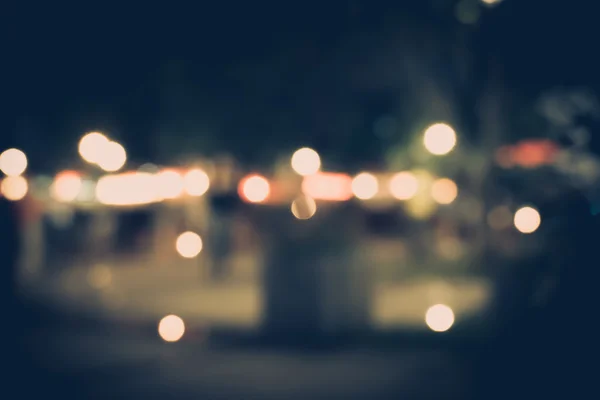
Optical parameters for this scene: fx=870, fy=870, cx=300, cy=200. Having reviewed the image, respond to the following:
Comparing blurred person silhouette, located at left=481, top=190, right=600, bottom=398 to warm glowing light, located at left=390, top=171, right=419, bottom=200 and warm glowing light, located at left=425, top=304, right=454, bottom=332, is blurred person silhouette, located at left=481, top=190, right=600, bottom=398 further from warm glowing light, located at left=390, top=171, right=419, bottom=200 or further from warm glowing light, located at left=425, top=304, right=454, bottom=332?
warm glowing light, located at left=390, top=171, right=419, bottom=200

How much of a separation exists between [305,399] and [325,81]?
13.2 m

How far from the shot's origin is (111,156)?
20062 millimetres

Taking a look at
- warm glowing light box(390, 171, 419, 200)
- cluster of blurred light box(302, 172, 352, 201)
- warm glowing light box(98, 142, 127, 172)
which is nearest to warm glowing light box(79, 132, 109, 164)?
warm glowing light box(98, 142, 127, 172)

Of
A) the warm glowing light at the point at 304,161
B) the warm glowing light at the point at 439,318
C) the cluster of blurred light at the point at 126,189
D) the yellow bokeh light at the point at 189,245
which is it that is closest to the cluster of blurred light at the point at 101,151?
the cluster of blurred light at the point at 126,189

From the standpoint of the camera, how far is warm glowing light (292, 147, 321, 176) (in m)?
23.0

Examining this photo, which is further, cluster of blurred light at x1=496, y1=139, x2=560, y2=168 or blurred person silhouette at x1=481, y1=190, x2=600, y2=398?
cluster of blurred light at x1=496, y1=139, x2=560, y2=168

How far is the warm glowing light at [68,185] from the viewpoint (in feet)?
59.6

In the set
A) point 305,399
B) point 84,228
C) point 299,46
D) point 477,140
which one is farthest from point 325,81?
point 305,399

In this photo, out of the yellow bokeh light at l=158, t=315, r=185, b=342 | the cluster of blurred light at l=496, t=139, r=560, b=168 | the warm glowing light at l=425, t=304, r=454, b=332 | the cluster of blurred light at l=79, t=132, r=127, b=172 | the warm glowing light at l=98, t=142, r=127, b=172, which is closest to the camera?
the yellow bokeh light at l=158, t=315, r=185, b=342

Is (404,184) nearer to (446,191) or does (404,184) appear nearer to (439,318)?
(446,191)

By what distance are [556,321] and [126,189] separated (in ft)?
48.2

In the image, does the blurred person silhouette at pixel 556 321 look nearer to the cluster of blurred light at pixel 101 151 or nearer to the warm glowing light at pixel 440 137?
the warm glowing light at pixel 440 137

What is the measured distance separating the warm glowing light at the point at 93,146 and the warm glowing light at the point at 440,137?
23.5ft

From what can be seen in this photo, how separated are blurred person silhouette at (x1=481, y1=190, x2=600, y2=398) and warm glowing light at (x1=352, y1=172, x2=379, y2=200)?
14768mm
